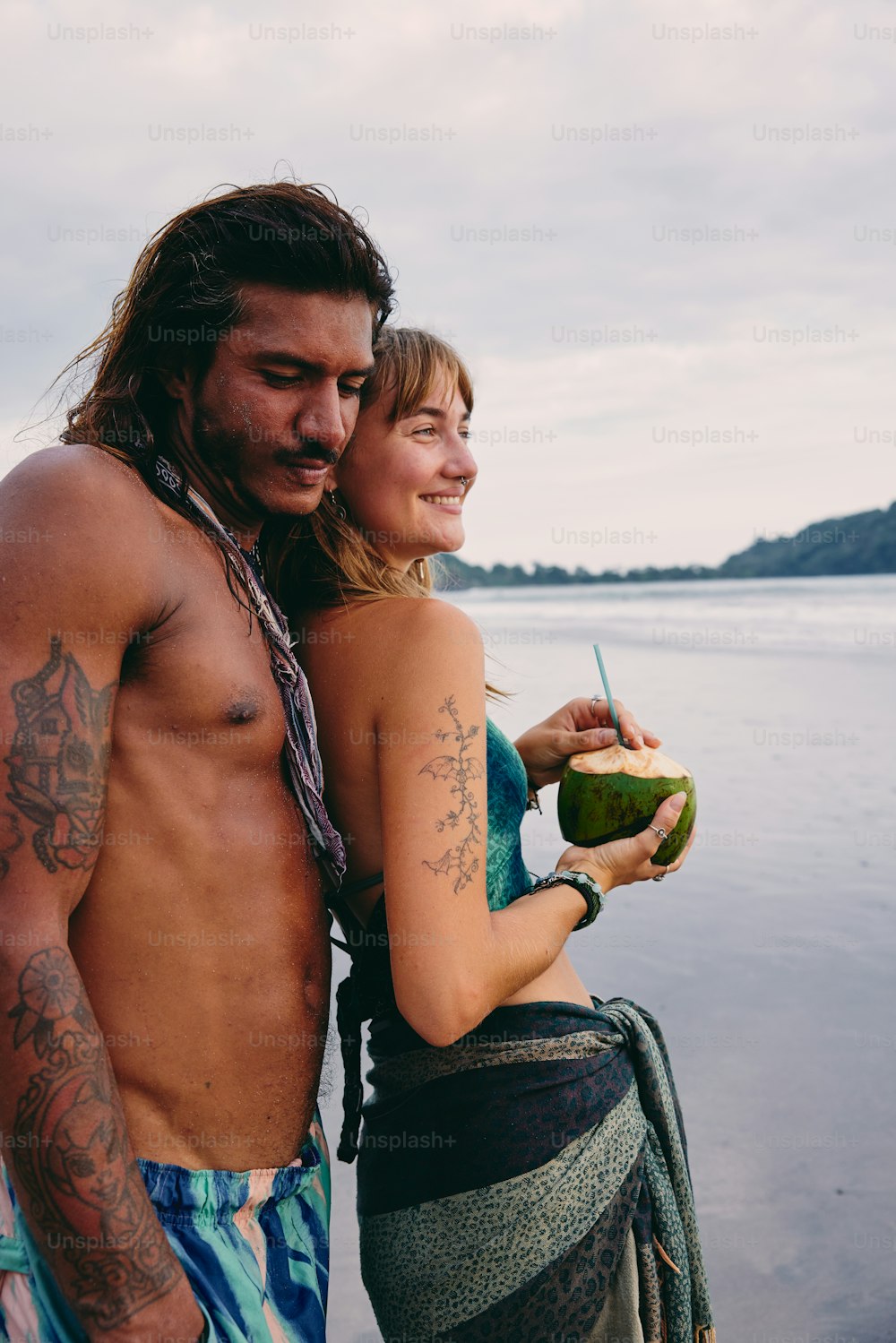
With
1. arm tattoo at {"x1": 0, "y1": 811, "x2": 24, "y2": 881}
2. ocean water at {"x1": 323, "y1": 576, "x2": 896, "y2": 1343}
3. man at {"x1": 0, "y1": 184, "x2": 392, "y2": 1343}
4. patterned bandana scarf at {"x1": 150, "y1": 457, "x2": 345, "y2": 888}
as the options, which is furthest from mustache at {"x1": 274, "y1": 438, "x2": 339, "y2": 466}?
ocean water at {"x1": 323, "y1": 576, "x2": 896, "y2": 1343}

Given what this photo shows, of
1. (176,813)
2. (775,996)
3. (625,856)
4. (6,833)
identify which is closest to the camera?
(6,833)

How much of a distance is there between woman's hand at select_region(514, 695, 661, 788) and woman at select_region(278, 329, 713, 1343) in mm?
340

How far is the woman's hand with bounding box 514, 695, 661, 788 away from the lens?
2.68m

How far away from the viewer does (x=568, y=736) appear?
278 centimetres

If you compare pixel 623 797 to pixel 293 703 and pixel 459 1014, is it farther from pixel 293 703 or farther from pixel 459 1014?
pixel 293 703

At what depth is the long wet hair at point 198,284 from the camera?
1899 mm

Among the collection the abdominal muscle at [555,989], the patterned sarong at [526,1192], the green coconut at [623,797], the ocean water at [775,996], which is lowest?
the ocean water at [775,996]

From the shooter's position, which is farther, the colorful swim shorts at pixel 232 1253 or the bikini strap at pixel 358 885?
the bikini strap at pixel 358 885

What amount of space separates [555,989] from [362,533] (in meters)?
1.04

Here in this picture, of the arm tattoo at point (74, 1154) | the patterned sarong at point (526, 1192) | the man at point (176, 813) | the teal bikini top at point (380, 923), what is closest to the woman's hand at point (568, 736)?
the teal bikini top at point (380, 923)

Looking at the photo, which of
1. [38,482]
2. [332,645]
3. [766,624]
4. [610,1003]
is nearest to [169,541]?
[38,482]

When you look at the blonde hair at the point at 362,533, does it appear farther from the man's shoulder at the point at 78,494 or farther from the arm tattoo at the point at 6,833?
the arm tattoo at the point at 6,833

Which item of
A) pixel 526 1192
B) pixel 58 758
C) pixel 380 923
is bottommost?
pixel 526 1192

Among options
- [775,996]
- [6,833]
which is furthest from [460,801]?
[775,996]
